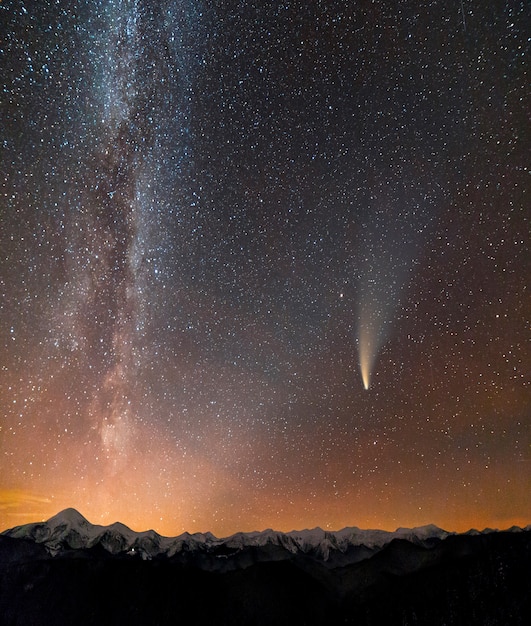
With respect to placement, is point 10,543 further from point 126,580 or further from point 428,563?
point 428,563

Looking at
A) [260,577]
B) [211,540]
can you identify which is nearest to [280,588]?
[260,577]

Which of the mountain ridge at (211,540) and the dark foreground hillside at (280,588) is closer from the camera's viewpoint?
the dark foreground hillside at (280,588)

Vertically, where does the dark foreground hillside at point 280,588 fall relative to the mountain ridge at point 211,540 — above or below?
below

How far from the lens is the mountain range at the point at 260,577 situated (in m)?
4.27

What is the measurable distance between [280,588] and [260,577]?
0.83 ft

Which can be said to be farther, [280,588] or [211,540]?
[211,540]

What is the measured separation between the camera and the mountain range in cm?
427

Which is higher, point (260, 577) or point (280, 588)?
point (260, 577)

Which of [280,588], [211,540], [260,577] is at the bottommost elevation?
[280,588]

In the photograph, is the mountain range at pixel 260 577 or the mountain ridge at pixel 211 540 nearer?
the mountain range at pixel 260 577

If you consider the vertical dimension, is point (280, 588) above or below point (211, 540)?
below

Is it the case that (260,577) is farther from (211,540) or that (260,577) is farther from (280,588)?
(211,540)

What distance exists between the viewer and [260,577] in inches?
187

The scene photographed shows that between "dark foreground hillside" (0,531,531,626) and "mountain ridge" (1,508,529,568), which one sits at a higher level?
"mountain ridge" (1,508,529,568)
